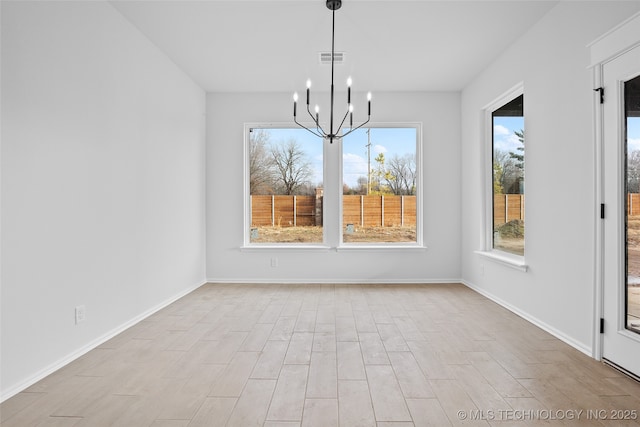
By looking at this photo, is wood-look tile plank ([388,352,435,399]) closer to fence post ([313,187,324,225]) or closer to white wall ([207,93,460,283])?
white wall ([207,93,460,283])

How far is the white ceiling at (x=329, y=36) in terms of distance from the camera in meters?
3.11

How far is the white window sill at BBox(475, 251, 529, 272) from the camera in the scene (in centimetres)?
359

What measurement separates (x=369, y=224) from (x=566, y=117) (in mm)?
A: 2873

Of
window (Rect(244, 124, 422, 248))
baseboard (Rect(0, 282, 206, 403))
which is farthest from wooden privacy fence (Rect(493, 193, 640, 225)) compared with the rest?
baseboard (Rect(0, 282, 206, 403))

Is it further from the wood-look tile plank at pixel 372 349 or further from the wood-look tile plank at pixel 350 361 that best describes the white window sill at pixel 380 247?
the wood-look tile plank at pixel 350 361

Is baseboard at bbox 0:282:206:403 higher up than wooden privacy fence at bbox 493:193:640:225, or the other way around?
wooden privacy fence at bbox 493:193:640:225

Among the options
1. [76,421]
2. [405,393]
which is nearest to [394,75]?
[405,393]

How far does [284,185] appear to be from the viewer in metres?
5.45

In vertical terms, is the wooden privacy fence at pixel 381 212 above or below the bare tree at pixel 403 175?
below

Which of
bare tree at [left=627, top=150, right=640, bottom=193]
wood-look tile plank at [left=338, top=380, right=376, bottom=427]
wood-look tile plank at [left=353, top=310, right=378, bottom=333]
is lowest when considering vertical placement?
wood-look tile plank at [left=353, top=310, right=378, bottom=333]

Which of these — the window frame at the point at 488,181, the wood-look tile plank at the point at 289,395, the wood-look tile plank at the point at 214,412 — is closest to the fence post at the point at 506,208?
the window frame at the point at 488,181

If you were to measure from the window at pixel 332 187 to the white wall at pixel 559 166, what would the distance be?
64.9 inches

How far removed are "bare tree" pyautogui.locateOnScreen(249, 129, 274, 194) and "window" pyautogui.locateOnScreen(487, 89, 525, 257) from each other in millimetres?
2973

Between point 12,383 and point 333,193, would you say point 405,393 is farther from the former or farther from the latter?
point 333,193
